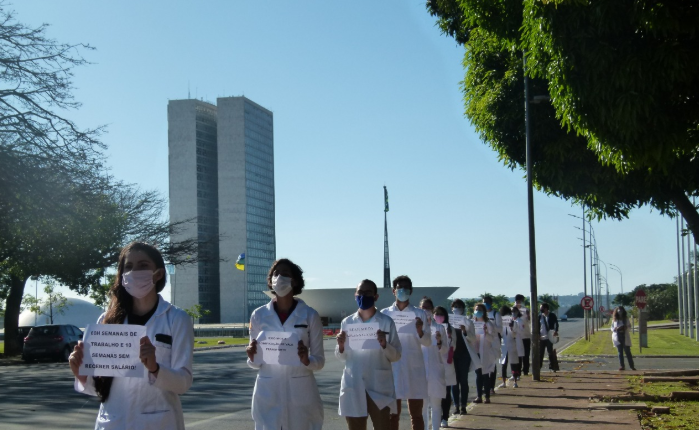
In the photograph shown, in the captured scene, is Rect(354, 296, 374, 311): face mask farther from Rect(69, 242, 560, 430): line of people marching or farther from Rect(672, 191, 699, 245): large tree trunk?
Rect(672, 191, 699, 245): large tree trunk

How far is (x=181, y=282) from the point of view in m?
171

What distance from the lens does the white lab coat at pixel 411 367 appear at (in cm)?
955

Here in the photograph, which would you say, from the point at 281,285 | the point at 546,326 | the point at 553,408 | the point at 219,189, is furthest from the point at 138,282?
the point at 219,189

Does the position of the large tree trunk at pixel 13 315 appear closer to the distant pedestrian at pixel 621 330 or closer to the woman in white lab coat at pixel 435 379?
the distant pedestrian at pixel 621 330

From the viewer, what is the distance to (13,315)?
139 ft

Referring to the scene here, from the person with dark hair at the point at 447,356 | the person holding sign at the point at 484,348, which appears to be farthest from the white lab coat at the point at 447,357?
the person holding sign at the point at 484,348

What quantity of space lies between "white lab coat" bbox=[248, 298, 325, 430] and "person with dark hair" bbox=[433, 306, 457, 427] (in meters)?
5.17

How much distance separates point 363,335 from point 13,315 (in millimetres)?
38319

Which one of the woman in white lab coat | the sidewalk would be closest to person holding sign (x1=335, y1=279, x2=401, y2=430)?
the woman in white lab coat

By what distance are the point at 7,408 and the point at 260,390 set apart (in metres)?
10.3

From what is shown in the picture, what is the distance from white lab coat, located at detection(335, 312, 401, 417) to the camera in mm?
7949

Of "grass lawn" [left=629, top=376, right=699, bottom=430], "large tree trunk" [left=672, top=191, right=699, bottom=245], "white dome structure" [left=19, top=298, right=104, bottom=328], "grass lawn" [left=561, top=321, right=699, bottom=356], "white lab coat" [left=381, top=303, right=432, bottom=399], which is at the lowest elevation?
"white dome structure" [left=19, top=298, right=104, bottom=328]

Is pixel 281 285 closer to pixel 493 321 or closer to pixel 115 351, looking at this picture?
pixel 115 351

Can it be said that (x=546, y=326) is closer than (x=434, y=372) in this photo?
No
